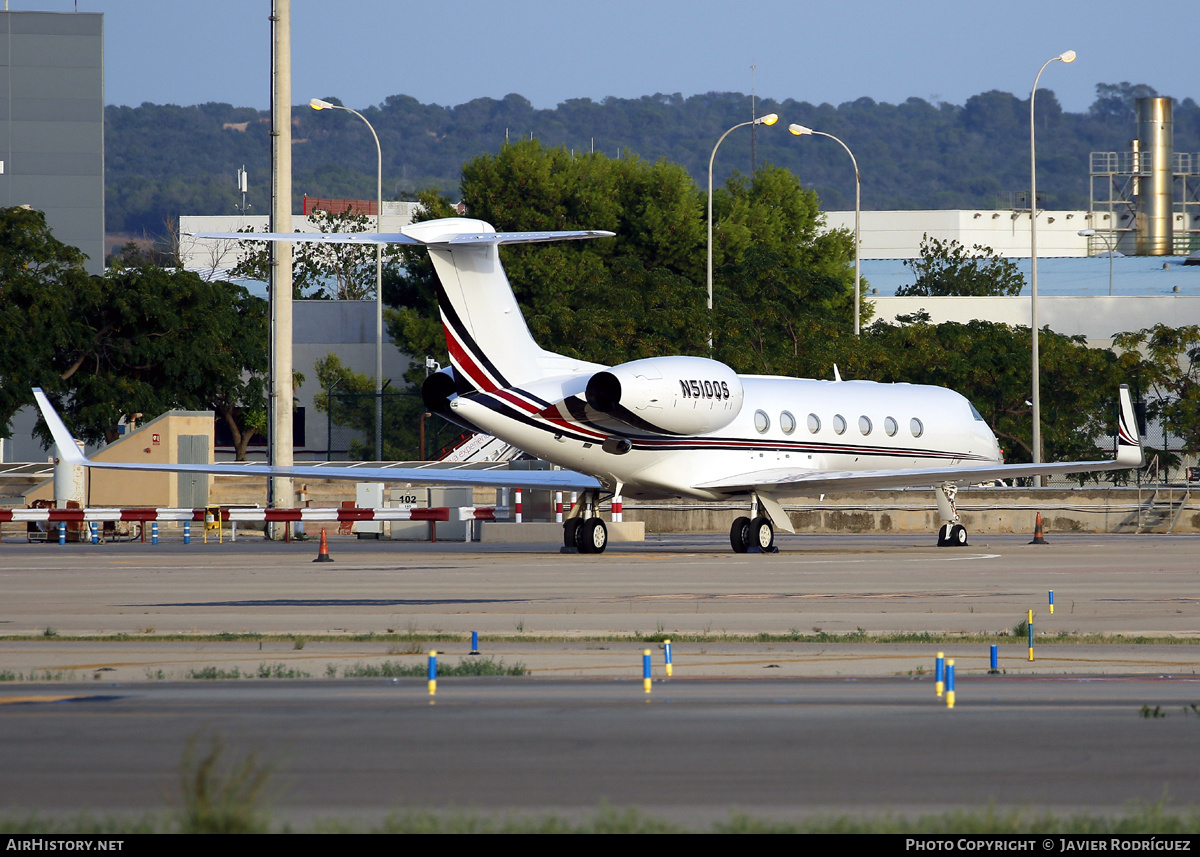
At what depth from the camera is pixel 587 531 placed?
29844mm

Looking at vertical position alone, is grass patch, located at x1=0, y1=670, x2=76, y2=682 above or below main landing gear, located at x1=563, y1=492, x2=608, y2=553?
below

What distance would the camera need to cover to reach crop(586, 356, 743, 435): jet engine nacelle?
27297 mm

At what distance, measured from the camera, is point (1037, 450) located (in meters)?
44.8

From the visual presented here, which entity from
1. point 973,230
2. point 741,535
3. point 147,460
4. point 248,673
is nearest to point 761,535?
point 741,535

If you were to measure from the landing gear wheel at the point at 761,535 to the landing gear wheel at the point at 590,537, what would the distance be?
116 inches

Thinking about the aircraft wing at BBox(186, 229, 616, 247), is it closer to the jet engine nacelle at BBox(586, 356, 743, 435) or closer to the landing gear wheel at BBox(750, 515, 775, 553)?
the jet engine nacelle at BBox(586, 356, 743, 435)

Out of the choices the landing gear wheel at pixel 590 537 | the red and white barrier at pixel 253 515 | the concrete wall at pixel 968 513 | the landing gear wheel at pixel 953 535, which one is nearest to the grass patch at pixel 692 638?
the landing gear wheel at pixel 590 537

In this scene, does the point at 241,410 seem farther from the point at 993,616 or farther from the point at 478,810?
the point at 478,810

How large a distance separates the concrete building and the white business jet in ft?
196

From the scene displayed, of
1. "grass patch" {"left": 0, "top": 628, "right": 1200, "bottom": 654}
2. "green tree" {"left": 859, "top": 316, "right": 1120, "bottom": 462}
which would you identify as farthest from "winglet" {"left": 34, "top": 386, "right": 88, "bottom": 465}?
"green tree" {"left": 859, "top": 316, "right": 1120, "bottom": 462}

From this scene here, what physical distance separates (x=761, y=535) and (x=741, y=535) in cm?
41

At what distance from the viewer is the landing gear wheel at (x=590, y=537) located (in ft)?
98.0

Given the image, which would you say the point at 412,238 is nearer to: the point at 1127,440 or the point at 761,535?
the point at 761,535

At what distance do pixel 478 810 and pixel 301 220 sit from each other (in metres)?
146
